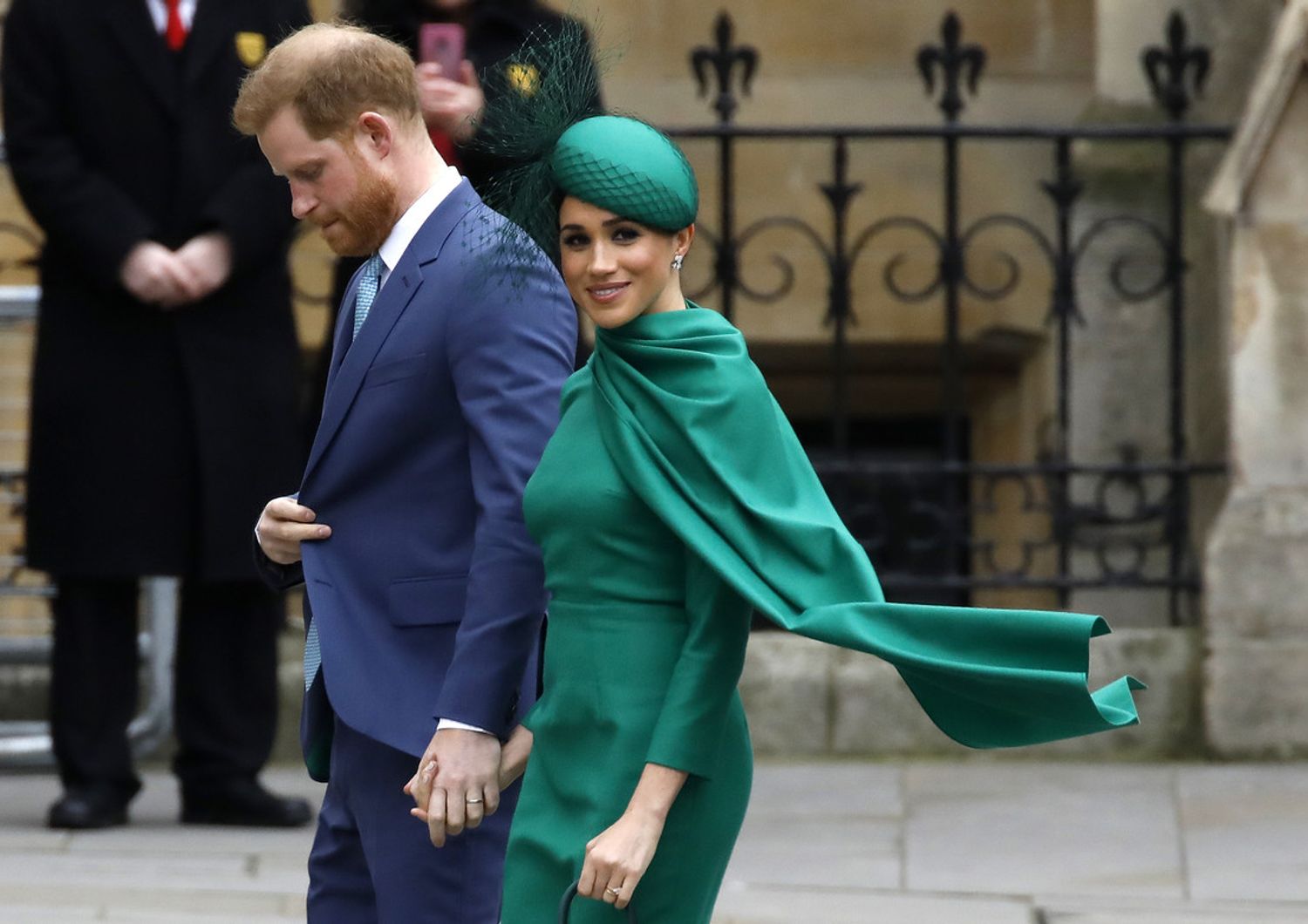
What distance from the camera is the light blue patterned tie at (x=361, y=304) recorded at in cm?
329

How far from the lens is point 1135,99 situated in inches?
304

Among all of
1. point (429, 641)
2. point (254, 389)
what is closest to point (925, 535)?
point (254, 389)

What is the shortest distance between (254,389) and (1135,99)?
329 centimetres

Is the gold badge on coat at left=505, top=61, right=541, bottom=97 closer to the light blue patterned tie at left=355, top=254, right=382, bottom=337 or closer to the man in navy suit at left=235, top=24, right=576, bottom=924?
the man in navy suit at left=235, top=24, right=576, bottom=924

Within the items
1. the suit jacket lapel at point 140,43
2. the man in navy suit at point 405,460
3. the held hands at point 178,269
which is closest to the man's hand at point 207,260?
the held hands at point 178,269

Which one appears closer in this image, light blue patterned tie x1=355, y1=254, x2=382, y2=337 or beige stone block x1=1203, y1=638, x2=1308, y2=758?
light blue patterned tie x1=355, y1=254, x2=382, y2=337

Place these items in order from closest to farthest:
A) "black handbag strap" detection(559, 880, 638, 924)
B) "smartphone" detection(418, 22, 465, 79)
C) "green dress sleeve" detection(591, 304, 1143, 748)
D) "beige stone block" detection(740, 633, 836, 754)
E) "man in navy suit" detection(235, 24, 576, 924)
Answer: "green dress sleeve" detection(591, 304, 1143, 748) < "black handbag strap" detection(559, 880, 638, 924) < "man in navy suit" detection(235, 24, 576, 924) < "smartphone" detection(418, 22, 465, 79) < "beige stone block" detection(740, 633, 836, 754)

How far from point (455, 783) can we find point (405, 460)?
18.0 inches

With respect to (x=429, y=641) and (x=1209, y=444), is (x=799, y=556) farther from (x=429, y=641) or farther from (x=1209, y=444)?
(x=1209, y=444)

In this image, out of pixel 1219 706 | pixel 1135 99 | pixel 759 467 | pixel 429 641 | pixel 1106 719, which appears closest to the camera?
pixel 1106 719

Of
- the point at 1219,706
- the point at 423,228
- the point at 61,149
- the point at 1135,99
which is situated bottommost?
the point at 1219,706

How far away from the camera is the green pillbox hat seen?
284cm

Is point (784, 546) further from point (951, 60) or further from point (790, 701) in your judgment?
point (951, 60)

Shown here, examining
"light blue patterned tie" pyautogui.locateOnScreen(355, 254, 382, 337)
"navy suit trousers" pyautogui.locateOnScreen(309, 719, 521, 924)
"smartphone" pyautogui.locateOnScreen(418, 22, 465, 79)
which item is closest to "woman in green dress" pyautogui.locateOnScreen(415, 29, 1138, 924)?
"navy suit trousers" pyautogui.locateOnScreen(309, 719, 521, 924)
